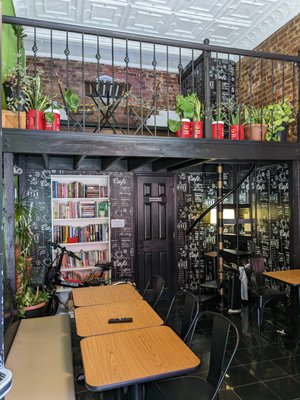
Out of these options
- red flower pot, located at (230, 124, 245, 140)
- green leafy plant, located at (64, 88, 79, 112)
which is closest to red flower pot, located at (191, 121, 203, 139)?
red flower pot, located at (230, 124, 245, 140)

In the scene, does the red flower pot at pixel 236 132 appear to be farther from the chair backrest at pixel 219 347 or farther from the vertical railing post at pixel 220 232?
the chair backrest at pixel 219 347

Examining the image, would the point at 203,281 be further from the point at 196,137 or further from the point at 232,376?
the point at 196,137

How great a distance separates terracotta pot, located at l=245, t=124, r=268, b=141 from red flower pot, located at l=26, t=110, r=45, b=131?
2.31 meters

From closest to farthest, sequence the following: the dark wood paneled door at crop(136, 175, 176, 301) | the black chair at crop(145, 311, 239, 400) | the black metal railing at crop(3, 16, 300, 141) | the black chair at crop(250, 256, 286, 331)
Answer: the black chair at crop(145, 311, 239, 400), the black metal railing at crop(3, 16, 300, 141), the black chair at crop(250, 256, 286, 331), the dark wood paneled door at crop(136, 175, 176, 301)

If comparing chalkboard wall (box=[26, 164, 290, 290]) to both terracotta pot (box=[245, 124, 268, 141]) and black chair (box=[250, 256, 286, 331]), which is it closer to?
black chair (box=[250, 256, 286, 331])

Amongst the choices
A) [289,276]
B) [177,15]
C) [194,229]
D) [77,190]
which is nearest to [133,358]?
[289,276]

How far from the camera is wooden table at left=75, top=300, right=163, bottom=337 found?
232 cm

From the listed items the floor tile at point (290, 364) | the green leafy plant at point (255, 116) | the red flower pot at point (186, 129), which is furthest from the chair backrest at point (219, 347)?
the green leafy plant at point (255, 116)

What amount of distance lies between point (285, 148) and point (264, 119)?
0.44 meters

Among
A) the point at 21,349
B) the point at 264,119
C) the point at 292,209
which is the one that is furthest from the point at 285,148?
the point at 21,349

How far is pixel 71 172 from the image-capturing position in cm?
528

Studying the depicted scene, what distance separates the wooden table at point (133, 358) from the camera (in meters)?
1.66

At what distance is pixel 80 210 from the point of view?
5133mm

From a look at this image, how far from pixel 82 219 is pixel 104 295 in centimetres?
208
